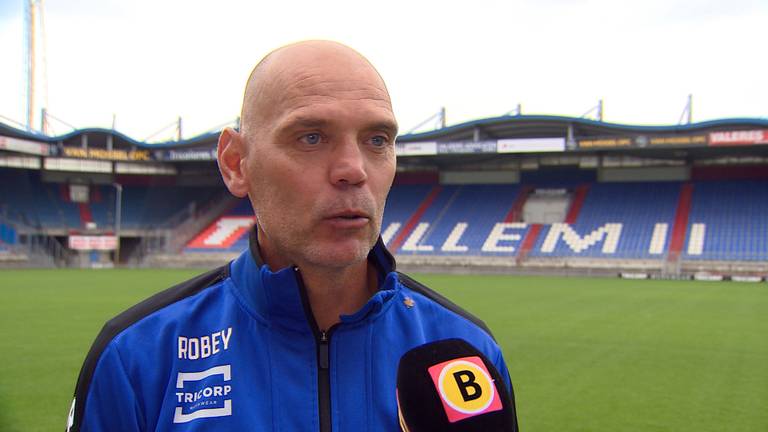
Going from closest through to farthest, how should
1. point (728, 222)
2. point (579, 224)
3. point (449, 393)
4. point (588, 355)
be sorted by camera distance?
point (449, 393) < point (588, 355) < point (728, 222) < point (579, 224)

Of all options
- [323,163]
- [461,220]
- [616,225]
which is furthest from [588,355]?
[461,220]

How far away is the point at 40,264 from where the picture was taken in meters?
34.3

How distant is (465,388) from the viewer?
3.95 ft

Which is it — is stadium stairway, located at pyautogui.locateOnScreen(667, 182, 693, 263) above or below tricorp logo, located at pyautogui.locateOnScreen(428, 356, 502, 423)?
above

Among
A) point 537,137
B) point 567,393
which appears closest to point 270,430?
point 567,393

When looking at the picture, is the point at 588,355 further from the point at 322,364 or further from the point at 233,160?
the point at 233,160

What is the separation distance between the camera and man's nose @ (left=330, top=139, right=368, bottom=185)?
1.46 metres

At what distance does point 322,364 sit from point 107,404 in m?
0.48

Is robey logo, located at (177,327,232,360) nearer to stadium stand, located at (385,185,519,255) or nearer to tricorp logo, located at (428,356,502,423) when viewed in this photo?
tricorp logo, located at (428,356,502,423)

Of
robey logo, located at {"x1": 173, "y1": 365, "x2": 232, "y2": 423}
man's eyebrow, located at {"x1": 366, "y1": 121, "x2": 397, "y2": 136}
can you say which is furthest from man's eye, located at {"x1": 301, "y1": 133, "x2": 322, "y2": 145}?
robey logo, located at {"x1": 173, "y1": 365, "x2": 232, "y2": 423}

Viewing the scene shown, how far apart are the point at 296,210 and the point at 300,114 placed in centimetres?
21

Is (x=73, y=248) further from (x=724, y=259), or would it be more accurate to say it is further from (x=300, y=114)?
(x=300, y=114)

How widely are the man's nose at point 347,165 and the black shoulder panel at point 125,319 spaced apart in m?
0.53

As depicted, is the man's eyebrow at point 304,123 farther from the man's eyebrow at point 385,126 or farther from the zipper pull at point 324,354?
the zipper pull at point 324,354
